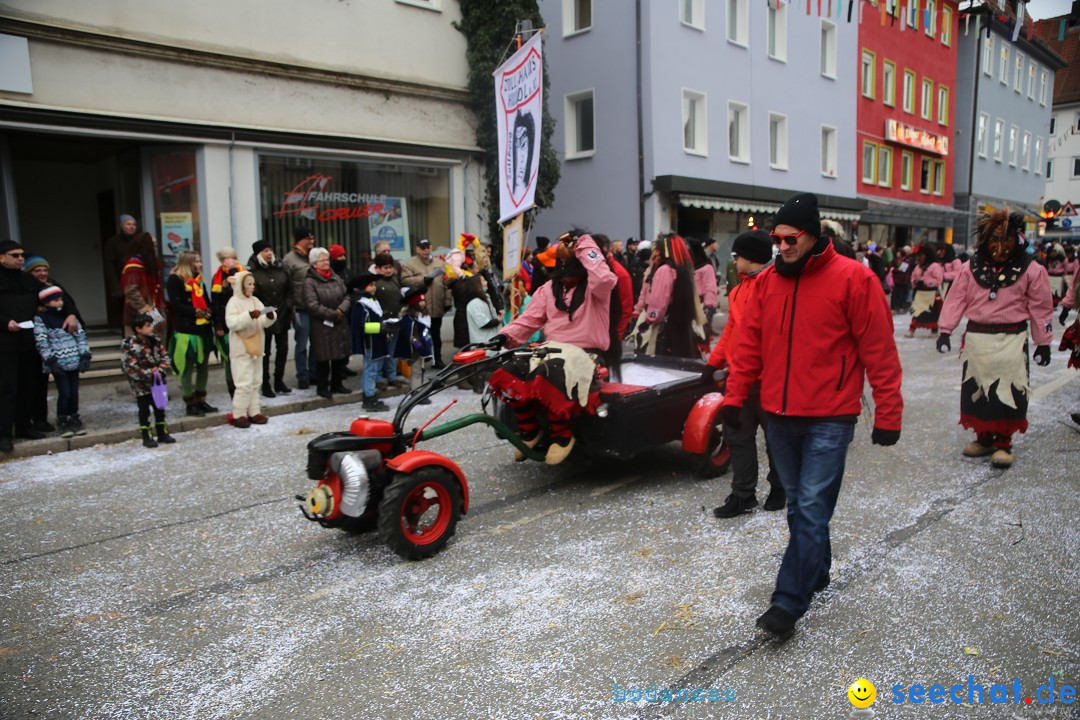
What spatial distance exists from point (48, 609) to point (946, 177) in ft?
131

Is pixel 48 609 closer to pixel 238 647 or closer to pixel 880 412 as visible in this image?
pixel 238 647

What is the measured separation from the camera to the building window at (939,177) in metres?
35.7

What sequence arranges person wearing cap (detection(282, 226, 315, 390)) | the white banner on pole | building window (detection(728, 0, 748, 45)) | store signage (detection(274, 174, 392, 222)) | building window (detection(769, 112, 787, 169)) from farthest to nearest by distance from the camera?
1. building window (detection(769, 112, 787, 169))
2. building window (detection(728, 0, 748, 45))
3. store signage (detection(274, 174, 392, 222))
4. person wearing cap (detection(282, 226, 315, 390))
5. the white banner on pole

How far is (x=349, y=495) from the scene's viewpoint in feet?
15.2

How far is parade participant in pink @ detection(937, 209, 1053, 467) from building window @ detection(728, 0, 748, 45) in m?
17.6

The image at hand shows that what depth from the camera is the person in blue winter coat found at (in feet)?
25.3

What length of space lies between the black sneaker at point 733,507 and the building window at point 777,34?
2157cm

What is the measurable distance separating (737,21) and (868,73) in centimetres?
933

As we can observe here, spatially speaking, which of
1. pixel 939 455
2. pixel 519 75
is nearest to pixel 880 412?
pixel 939 455

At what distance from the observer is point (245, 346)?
338 inches

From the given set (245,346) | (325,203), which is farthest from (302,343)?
(325,203)

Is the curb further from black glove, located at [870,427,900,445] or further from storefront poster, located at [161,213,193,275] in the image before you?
black glove, located at [870,427,900,445]

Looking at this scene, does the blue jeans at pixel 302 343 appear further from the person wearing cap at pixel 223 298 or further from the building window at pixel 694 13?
the building window at pixel 694 13

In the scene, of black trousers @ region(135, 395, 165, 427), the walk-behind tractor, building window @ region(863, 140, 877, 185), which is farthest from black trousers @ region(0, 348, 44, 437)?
building window @ region(863, 140, 877, 185)
